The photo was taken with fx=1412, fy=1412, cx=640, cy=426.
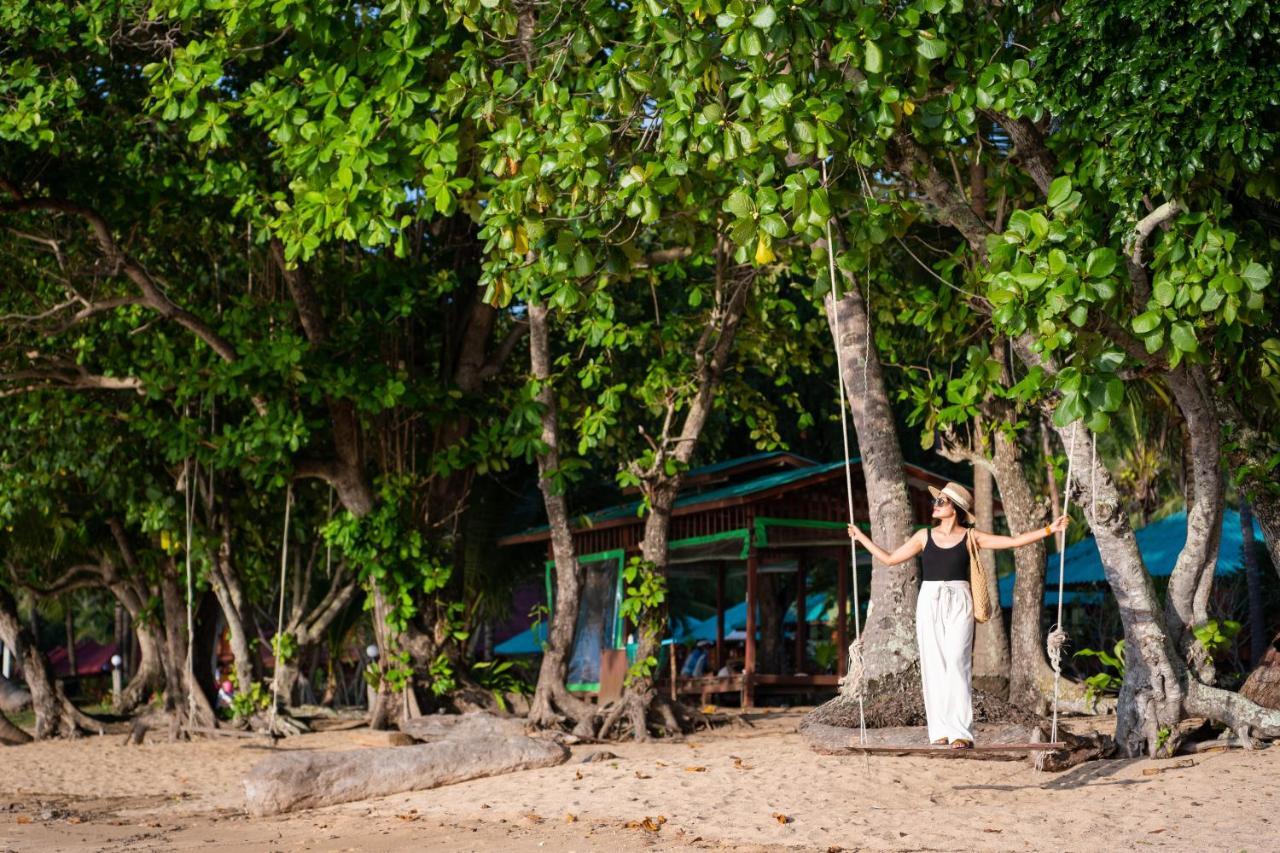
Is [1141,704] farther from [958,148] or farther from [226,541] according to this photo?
[226,541]

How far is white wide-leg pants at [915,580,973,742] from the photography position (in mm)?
8109

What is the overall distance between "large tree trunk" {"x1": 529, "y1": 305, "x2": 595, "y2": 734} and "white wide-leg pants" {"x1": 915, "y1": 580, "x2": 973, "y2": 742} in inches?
216

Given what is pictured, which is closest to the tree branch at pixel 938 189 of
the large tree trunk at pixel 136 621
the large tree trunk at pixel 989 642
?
the large tree trunk at pixel 989 642

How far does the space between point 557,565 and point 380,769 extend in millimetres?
3386

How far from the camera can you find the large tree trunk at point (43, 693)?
1802cm

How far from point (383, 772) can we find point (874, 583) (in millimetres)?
4040

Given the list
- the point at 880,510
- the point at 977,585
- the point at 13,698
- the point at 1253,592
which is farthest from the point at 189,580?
the point at 1253,592

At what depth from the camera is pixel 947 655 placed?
8188mm

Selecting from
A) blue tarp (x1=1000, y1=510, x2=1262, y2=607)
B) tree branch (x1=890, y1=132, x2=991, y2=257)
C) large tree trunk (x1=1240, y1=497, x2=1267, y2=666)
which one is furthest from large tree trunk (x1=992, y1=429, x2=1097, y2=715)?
blue tarp (x1=1000, y1=510, x2=1262, y2=607)

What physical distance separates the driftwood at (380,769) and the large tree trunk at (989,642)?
3852 mm

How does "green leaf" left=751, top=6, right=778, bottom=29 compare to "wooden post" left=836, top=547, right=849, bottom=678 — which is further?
"wooden post" left=836, top=547, right=849, bottom=678

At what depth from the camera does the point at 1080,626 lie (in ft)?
59.2

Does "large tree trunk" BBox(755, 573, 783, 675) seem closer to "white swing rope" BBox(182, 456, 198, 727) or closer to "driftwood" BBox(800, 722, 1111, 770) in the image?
"white swing rope" BBox(182, 456, 198, 727)

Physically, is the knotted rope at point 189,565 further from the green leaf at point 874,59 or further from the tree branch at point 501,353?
the green leaf at point 874,59
